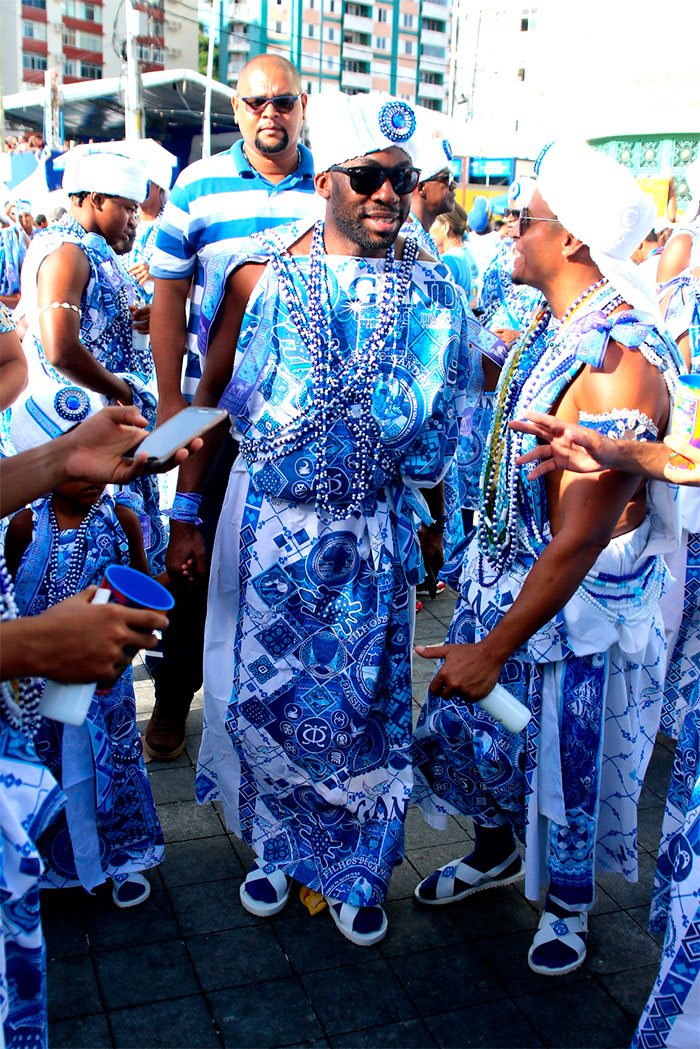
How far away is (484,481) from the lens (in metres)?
2.90

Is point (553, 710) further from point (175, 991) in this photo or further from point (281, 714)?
point (175, 991)

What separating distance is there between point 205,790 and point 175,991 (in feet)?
A: 2.28

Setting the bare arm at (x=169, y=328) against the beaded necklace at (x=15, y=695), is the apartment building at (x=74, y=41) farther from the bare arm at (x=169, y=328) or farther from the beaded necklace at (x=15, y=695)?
the beaded necklace at (x=15, y=695)

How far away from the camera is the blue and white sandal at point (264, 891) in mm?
2998

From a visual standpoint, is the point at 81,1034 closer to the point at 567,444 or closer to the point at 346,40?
the point at 567,444

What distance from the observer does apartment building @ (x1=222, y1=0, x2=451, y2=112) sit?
77438 millimetres

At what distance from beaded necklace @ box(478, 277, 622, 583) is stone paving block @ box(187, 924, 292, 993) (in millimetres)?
1228

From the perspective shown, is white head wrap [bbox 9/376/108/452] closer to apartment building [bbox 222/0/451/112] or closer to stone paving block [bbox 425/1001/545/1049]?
stone paving block [bbox 425/1001/545/1049]

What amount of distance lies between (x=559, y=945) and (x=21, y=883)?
1699 millimetres

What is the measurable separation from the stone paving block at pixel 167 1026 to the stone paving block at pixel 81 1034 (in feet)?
0.08

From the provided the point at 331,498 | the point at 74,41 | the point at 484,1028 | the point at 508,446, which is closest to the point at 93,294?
the point at 331,498

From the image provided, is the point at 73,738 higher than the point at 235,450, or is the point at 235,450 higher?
the point at 235,450

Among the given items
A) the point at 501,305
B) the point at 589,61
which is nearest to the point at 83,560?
the point at 501,305

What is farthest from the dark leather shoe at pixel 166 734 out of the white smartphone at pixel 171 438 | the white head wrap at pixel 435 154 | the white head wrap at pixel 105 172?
the white head wrap at pixel 435 154
